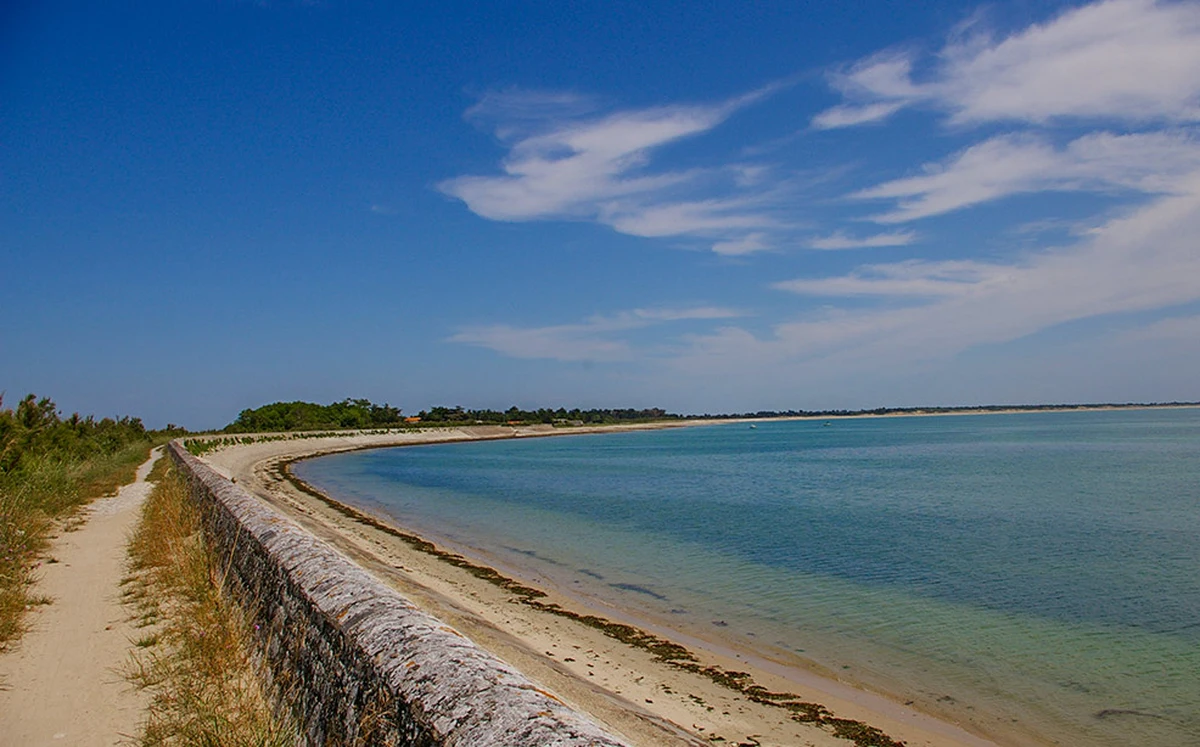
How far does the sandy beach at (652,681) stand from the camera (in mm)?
6941

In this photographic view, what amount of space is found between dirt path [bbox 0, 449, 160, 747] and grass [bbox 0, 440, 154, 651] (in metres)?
0.20

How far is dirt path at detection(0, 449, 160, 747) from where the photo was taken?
4.67m

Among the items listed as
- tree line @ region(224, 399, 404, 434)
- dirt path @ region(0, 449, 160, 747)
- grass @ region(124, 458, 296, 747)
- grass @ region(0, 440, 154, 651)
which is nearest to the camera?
grass @ region(124, 458, 296, 747)

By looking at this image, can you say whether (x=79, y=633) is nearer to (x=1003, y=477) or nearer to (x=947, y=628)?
(x=947, y=628)

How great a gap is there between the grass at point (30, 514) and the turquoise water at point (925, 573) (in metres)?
8.16

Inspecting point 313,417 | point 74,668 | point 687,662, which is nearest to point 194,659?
point 74,668

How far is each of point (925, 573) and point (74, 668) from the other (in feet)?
46.7

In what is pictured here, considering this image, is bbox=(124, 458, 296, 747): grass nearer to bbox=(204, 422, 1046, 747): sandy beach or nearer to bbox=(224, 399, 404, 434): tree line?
bbox=(204, 422, 1046, 747): sandy beach

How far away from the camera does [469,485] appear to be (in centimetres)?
3803

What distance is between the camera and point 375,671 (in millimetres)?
3264

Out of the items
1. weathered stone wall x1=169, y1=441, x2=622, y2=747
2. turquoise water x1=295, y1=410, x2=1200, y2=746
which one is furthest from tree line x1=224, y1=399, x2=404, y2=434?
weathered stone wall x1=169, y1=441, x2=622, y2=747

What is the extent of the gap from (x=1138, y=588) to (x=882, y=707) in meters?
8.82

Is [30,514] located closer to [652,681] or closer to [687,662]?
[652,681]

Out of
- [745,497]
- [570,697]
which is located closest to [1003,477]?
[745,497]
